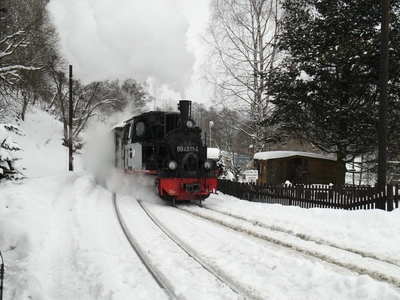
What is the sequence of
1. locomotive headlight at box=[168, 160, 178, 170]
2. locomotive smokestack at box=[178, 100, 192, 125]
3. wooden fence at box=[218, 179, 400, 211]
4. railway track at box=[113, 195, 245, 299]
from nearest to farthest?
Result: railway track at box=[113, 195, 245, 299] < wooden fence at box=[218, 179, 400, 211] < locomotive headlight at box=[168, 160, 178, 170] < locomotive smokestack at box=[178, 100, 192, 125]

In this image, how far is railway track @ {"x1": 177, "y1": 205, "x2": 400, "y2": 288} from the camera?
4435mm

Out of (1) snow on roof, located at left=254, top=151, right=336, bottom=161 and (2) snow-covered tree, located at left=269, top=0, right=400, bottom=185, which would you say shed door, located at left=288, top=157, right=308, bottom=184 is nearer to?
(1) snow on roof, located at left=254, top=151, right=336, bottom=161

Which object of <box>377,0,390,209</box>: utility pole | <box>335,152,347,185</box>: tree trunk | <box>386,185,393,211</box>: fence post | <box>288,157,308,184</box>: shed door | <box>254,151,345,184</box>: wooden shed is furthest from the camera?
<box>254,151,345,184</box>: wooden shed

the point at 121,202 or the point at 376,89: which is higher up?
the point at 376,89

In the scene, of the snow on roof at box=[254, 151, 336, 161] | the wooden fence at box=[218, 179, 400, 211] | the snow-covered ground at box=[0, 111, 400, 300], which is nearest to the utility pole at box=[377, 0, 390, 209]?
the wooden fence at box=[218, 179, 400, 211]

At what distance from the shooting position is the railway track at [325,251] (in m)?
4.43

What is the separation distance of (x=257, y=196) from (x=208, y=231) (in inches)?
220

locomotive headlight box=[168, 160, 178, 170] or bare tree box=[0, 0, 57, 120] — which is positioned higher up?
bare tree box=[0, 0, 57, 120]

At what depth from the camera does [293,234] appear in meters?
6.57

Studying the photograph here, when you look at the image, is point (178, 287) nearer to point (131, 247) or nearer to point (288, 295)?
point (288, 295)

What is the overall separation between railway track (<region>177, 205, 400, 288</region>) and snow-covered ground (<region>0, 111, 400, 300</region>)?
15 centimetres

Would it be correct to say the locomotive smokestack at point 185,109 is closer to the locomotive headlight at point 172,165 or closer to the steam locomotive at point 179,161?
the steam locomotive at point 179,161

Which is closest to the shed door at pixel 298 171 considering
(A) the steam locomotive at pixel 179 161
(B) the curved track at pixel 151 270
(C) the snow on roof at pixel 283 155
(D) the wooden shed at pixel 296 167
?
(D) the wooden shed at pixel 296 167

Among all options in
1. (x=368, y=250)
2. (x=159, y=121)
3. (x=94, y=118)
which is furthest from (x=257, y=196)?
(x=94, y=118)
